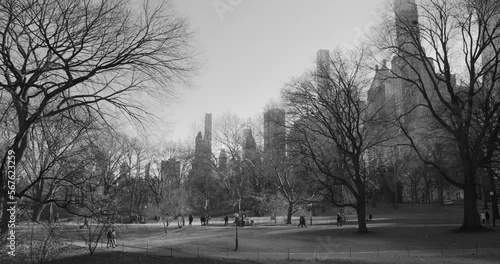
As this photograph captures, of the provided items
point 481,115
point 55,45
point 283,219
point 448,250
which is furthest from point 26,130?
point 283,219

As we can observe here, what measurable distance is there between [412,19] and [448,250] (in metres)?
15.5

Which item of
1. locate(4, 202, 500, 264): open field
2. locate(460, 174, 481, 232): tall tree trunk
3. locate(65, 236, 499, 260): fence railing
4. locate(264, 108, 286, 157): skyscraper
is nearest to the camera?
locate(4, 202, 500, 264): open field

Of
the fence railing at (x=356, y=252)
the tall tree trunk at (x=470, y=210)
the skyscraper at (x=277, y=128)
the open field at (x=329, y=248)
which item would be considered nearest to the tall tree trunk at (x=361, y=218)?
the open field at (x=329, y=248)

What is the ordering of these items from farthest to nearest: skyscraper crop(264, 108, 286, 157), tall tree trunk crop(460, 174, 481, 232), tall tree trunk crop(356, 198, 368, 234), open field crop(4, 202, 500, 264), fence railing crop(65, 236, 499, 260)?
skyscraper crop(264, 108, 286, 157), tall tree trunk crop(356, 198, 368, 234), tall tree trunk crop(460, 174, 481, 232), fence railing crop(65, 236, 499, 260), open field crop(4, 202, 500, 264)

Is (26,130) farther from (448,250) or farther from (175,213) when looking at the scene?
(175,213)

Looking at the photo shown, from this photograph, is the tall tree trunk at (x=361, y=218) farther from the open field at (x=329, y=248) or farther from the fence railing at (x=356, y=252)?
the fence railing at (x=356, y=252)

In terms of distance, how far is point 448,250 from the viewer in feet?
65.6

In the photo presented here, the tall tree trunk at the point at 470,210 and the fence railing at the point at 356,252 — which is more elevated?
the tall tree trunk at the point at 470,210

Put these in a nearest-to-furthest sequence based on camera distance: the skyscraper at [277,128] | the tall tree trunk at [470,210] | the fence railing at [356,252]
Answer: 1. the fence railing at [356,252]
2. the tall tree trunk at [470,210]
3. the skyscraper at [277,128]

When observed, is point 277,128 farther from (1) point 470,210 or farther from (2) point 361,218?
(1) point 470,210

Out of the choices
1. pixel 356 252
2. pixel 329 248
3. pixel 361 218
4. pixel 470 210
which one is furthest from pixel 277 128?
pixel 356 252

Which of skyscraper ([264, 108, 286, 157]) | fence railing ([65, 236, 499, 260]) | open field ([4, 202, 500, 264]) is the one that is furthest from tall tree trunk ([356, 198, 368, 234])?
skyscraper ([264, 108, 286, 157])

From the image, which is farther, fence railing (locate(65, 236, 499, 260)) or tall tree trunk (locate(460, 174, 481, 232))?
tall tree trunk (locate(460, 174, 481, 232))

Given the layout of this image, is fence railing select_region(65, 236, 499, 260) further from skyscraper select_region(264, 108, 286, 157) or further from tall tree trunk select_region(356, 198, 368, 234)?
skyscraper select_region(264, 108, 286, 157)
